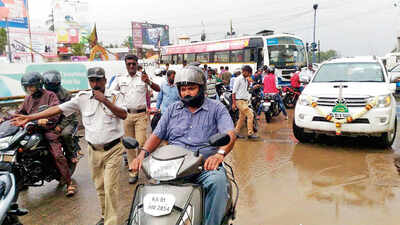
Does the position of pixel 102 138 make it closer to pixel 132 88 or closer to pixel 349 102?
pixel 132 88

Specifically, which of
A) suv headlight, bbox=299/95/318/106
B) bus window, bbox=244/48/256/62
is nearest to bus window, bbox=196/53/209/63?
bus window, bbox=244/48/256/62

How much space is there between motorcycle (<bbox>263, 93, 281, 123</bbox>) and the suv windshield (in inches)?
85.7

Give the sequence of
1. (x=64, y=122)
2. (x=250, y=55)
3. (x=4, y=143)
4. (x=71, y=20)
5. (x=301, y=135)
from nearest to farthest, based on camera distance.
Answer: (x=4, y=143)
(x=64, y=122)
(x=301, y=135)
(x=250, y=55)
(x=71, y=20)

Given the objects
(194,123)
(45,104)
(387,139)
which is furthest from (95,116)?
(387,139)

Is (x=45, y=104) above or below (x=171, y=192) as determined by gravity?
above

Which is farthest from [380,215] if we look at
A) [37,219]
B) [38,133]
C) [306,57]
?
[306,57]

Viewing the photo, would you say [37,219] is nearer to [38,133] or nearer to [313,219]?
[38,133]

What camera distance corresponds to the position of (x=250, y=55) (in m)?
17.6

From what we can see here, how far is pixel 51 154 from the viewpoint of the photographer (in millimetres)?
4379

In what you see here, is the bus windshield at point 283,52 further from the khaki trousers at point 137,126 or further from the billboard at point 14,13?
the billboard at point 14,13

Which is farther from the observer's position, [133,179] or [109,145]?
[133,179]

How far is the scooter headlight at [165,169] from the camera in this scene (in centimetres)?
215

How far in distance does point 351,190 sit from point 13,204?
3869 millimetres

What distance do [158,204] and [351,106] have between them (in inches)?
192
